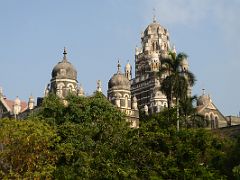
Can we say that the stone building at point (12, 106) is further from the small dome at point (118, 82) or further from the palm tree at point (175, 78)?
the palm tree at point (175, 78)

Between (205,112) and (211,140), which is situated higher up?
(205,112)

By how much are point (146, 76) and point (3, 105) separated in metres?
16.6

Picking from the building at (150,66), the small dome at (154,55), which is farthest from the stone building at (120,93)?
the small dome at (154,55)

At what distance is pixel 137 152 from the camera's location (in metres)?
25.0

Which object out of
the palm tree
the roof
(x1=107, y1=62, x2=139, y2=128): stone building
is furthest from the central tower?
the palm tree

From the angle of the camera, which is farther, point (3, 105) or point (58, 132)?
point (3, 105)

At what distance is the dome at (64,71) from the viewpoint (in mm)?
44200

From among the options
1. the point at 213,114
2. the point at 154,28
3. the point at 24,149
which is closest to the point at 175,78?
the point at 24,149

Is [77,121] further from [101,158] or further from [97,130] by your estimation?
[101,158]

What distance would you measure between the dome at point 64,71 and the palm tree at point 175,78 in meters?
16.7

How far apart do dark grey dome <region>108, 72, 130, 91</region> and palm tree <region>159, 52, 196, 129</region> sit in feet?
57.6

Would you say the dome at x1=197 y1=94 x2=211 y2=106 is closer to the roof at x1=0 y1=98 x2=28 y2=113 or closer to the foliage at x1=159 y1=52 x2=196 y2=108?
the roof at x1=0 y1=98 x2=28 y2=113

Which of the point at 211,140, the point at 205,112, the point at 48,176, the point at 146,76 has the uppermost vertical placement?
the point at 146,76

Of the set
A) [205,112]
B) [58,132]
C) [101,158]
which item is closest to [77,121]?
[58,132]
